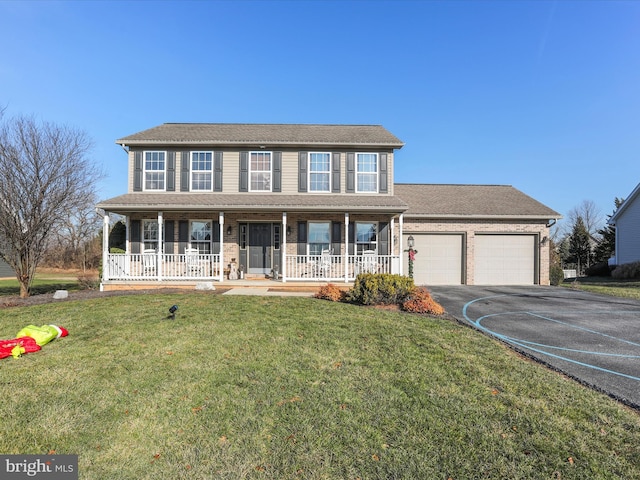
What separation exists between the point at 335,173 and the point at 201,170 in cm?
568

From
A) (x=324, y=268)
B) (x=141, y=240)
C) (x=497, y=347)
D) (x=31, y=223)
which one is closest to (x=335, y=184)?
(x=324, y=268)

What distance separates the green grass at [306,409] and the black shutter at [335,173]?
8.57 m

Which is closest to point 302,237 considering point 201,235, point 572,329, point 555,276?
point 201,235

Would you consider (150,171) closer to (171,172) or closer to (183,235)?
(171,172)

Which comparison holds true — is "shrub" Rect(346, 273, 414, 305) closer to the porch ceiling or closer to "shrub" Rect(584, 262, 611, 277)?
the porch ceiling

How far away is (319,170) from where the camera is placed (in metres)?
13.7

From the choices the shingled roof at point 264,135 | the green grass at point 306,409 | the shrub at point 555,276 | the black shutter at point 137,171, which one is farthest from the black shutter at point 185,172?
the shrub at point 555,276

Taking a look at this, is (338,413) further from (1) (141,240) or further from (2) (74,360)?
(1) (141,240)

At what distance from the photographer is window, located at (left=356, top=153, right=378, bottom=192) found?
539 inches

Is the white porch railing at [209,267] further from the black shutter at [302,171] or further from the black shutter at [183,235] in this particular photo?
the black shutter at [302,171]

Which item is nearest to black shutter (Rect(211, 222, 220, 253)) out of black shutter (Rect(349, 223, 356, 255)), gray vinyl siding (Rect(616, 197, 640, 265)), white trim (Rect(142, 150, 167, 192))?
white trim (Rect(142, 150, 167, 192))

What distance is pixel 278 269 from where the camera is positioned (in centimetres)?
1365

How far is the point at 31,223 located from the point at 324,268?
10.9 m

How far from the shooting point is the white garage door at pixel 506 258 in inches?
609
